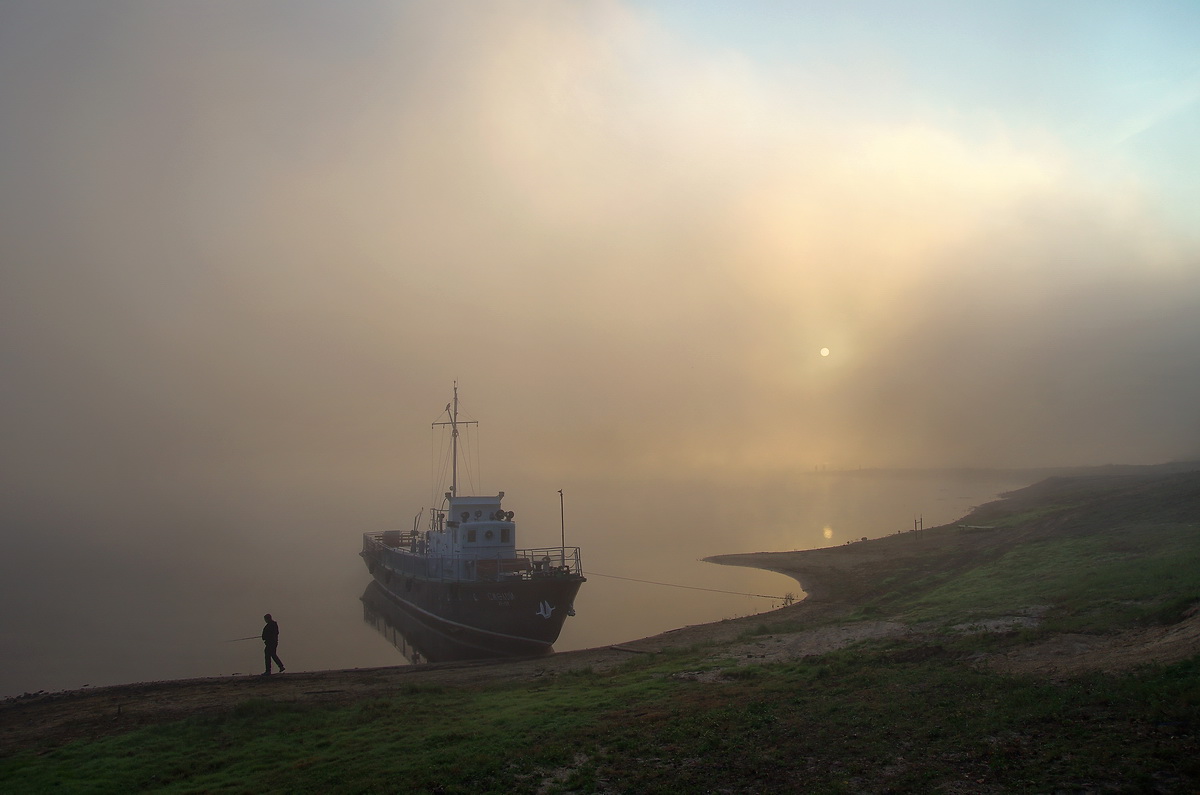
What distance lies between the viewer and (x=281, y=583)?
57531mm

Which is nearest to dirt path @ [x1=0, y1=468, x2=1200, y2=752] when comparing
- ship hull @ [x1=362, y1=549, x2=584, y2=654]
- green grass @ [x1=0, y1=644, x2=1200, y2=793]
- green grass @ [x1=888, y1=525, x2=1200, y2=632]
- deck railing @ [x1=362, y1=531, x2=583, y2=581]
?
green grass @ [x1=888, y1=525, x2=1200, y2=632]

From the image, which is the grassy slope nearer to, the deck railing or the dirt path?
the dirt path

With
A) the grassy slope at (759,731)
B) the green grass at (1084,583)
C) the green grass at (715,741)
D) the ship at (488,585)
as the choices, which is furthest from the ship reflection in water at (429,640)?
the green grass at (1084,583)

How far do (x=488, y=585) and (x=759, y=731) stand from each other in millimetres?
22189

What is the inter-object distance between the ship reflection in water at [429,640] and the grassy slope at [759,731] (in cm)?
1257

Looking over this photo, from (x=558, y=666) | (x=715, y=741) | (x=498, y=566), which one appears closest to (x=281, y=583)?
(x=498, y=566)

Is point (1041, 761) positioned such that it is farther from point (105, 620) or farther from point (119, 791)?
point (105, 620)

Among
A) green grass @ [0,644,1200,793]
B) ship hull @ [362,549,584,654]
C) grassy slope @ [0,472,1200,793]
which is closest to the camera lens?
green grass @ [0,644,1200,793]

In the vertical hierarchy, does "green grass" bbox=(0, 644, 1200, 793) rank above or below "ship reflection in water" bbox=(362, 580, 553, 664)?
above

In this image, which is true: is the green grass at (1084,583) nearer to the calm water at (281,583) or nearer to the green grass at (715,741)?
the green grass at (715,741)

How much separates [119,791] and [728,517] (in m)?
98.0

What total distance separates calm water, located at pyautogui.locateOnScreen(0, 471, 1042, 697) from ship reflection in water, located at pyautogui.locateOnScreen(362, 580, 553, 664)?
96 cm

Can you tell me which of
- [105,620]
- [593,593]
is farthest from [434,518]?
[105,620]

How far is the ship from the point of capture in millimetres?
33594
